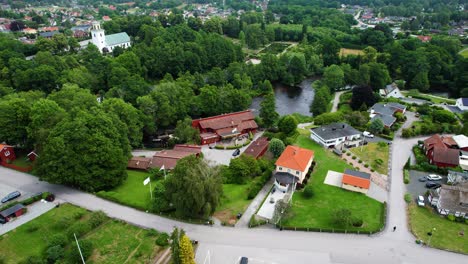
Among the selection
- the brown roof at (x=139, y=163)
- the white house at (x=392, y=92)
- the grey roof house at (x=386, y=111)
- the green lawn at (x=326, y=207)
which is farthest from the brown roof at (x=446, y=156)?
the brown roof at (x=139, y=163)

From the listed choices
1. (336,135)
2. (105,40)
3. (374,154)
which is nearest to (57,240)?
(336,135)

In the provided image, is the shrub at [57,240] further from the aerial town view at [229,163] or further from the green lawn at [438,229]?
the green lawn at [438,229]

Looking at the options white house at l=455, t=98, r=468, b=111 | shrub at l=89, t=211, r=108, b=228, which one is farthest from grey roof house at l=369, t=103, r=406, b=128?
shrub at l=89, t=211, r=108, b=228

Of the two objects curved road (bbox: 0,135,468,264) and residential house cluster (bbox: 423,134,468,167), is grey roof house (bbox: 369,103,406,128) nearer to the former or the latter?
residential house cluster (bbox: 423,134,468,167)

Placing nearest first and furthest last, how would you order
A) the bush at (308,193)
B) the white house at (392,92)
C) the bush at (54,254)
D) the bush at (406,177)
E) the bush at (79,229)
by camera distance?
1. the bush at (54,254)
2. the bush at (79,229)
3. the bush at (308,193)
4. the bush at (406,177)
5. the white house at (392,92)

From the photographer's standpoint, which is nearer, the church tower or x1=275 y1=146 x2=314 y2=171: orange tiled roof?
x1=275 y1=146 x2=314 y2=171: orange tiled roof

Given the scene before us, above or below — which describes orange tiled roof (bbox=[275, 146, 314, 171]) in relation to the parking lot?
above
